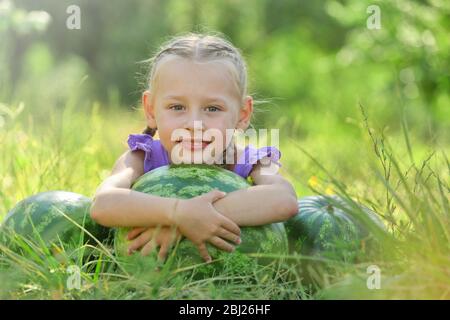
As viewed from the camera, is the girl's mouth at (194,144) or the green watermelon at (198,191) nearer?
the green watermelon at (198,191)

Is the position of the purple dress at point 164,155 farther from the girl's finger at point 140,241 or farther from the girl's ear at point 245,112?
the girl's finger at point 140,241

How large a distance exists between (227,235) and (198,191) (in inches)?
11.2

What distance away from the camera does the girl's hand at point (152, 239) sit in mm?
3561

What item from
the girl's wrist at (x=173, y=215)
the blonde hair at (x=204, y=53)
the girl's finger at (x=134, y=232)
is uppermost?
the blonde hair at (x=204, y=53)

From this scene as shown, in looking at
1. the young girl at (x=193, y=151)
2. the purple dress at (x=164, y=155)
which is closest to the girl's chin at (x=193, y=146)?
the young girl at (x=193, y=151)

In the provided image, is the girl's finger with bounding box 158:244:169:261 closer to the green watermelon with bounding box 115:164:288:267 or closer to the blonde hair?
the green watermelon with bounding box 115:164:288:267

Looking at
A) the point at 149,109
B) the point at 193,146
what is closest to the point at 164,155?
the point at 149,109

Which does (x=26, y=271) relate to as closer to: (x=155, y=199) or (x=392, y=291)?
(x=155, y=199)

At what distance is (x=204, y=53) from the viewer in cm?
420

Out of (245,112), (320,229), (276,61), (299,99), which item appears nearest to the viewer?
(320,229)

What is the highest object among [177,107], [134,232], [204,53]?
[204,53]

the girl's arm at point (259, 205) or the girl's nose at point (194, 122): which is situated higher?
the girl's nose at point (194, 122)

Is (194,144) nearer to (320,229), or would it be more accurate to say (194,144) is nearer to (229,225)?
(229,225)
